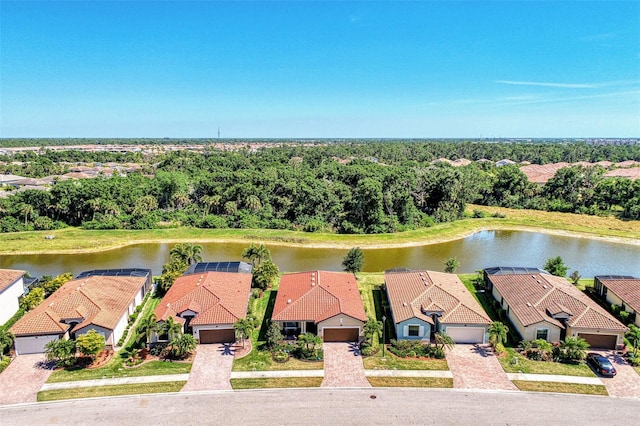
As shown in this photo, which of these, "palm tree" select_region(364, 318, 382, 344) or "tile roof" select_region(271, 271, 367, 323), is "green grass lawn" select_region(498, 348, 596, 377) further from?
"tile roof" select_region(271, 271, 367, 323)

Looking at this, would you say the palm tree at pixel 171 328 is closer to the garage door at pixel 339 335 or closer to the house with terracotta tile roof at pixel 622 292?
the garage door at pixel 339 335

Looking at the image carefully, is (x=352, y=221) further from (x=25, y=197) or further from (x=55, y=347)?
(x=25, y=197)

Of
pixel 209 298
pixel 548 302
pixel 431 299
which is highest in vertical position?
pixel 548 302

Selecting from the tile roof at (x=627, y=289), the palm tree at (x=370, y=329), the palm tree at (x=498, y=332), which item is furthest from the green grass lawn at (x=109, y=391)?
the tile roof at (x=627, y=289)

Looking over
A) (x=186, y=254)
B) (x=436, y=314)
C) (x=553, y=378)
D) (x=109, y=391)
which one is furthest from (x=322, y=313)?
(x=186, y=254)

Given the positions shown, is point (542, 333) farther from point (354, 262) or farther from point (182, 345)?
point (182, 345)

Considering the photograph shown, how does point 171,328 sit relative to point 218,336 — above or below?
above

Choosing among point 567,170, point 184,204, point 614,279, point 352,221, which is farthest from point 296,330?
point 567,170
